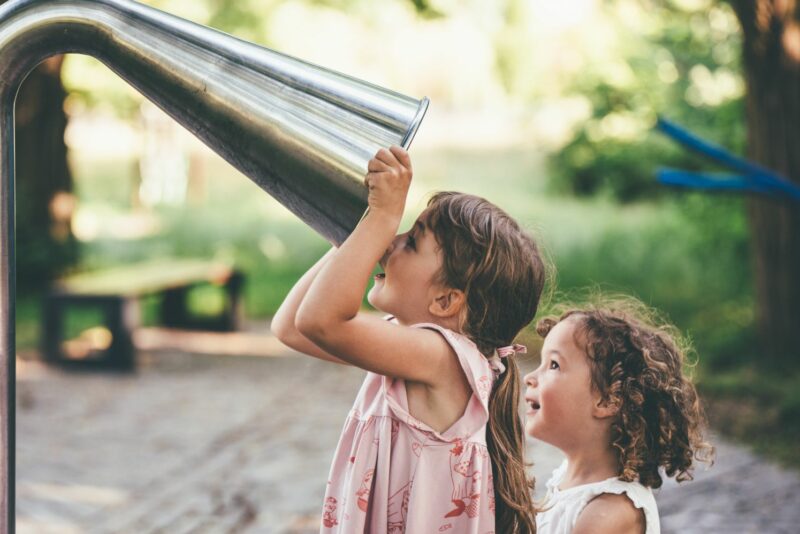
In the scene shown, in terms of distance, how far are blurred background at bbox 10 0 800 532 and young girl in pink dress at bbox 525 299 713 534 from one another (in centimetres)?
365

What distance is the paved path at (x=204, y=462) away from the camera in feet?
14.2

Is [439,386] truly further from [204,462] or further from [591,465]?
[204,462]

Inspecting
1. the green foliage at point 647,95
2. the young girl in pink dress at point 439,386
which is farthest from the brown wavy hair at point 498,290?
the green foliage at point 647,95

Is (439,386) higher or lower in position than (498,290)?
lower

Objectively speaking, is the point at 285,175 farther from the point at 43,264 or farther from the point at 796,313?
the point at 43,264

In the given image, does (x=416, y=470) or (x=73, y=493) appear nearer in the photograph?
(x=416, y=470)

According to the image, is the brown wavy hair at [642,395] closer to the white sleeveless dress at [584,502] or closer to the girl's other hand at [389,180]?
the white sleeveless dress at [584,502]

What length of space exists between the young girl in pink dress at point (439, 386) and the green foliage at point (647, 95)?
10700 mm

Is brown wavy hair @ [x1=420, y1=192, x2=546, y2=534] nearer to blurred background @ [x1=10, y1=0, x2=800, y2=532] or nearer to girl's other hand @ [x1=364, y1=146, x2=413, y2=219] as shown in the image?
girl's other hand @ [x1=364, y1=146, x2=413, y2=219]

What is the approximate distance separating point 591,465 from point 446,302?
1.91 ft

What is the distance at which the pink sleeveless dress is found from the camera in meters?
1.63

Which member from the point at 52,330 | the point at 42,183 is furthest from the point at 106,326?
the point at 42,183

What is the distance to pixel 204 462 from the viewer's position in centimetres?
524

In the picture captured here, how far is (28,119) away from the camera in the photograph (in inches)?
442
